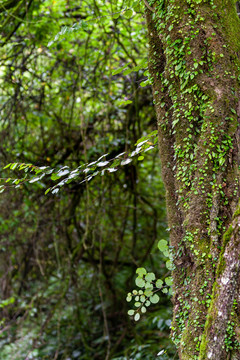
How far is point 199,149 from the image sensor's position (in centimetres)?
118

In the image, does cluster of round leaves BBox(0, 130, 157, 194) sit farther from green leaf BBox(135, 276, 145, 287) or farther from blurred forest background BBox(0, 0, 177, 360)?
blurred forest background BBox(0, 0, 177, 360)

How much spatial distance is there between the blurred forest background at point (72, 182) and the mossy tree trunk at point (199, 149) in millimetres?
2407

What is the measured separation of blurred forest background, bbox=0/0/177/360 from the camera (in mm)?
3910

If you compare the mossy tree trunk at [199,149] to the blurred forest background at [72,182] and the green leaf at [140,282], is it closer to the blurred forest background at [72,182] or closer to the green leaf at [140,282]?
→ the green leaf at [140,282]

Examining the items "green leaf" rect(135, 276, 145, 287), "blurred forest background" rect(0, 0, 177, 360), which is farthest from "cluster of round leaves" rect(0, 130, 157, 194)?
"blurred forest background" rect(0, 0, 177, 360)

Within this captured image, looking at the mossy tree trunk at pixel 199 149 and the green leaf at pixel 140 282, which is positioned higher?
the mossy tree trunk at pixel 199 149

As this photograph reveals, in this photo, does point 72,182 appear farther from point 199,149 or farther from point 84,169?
point 199,149

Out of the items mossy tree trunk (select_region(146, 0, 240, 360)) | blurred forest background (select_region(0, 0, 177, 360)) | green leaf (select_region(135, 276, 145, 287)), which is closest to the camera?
mossy tree trunk (select_region(146, 0, 240, 360))

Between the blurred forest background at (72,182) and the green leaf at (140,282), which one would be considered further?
the blurred forest background at (72,182)

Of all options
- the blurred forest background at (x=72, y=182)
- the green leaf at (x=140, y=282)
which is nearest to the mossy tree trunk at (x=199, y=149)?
the green leaf at (x=140, y=282)

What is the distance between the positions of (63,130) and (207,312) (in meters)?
3.61

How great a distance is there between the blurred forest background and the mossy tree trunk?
2407mm

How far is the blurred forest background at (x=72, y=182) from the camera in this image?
3910 mm

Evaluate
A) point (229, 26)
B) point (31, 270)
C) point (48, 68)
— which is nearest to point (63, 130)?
point (48, 68)
